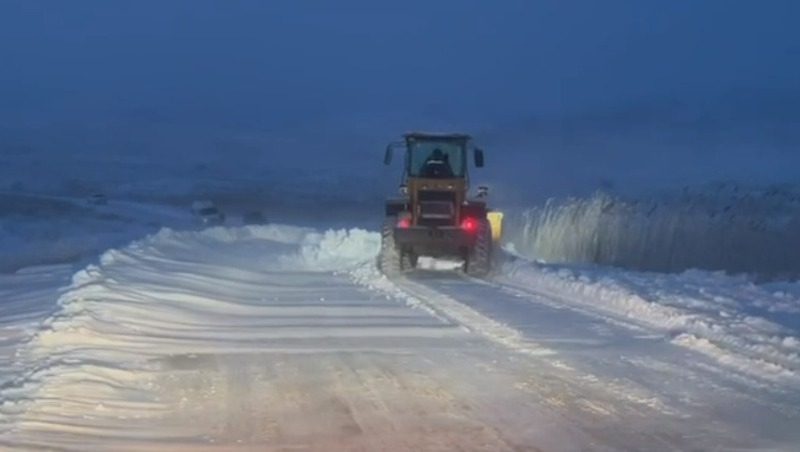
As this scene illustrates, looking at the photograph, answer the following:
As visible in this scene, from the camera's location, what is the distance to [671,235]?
34688 mm

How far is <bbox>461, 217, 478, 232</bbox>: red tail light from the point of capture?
29.6 meters

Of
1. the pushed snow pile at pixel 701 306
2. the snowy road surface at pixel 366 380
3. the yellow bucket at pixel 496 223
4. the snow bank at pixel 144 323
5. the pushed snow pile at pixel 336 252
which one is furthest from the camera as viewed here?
the pushed snow pile at pixel 336 252

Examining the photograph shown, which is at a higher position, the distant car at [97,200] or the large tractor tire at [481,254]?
the large tractor tire at [481,254]

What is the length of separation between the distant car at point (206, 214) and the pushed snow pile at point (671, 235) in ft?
99.8

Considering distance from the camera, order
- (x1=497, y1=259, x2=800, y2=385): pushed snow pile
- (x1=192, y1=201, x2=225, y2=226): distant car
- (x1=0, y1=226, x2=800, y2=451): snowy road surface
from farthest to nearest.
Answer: (x1=192, y1=201, x2=225, y2=226): distant car → (x1=497, y1=259, x2=800, y2=385): pushed snow pile → (x1=0, y1=226, x2=800, y2=451): snowy road surface

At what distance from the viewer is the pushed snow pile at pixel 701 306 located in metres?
15.7

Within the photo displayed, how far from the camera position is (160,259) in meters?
31.9

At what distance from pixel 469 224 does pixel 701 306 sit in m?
9.05

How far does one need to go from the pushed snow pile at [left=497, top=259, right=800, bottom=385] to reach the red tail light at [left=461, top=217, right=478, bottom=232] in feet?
3.67

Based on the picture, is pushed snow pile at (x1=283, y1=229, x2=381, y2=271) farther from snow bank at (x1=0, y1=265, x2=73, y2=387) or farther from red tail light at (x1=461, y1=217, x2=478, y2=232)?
snow bank at (x1=0, y1=265, x2=73, y2=387)

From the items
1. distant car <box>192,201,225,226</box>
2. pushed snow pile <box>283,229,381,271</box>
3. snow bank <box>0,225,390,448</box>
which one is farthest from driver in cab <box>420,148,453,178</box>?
distant car <box>192,201,225,226</box>

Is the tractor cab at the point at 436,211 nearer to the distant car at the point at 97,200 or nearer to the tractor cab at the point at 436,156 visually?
the tractor cab at the point at 436,156

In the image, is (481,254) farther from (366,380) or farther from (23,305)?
(366,380)

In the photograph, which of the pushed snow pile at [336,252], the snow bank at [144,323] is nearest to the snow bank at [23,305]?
the snow bank at [144,323]
